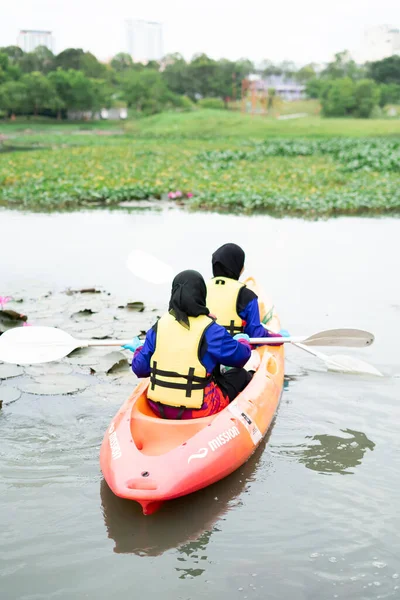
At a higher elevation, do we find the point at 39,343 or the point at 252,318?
the point at 252,318

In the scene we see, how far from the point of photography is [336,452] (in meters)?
4.94

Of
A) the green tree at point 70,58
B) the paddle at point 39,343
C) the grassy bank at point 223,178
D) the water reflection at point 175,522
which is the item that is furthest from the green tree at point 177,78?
the water reflection at point 175,522

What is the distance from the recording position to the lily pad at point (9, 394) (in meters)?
5.53

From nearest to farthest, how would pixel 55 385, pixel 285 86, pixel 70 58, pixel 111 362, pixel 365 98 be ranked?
pixel 55 385
pixel 111 362
pixel 365 98
pixel 70 58
pixel 285 86

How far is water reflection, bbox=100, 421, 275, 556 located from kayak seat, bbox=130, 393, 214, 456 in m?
0.31

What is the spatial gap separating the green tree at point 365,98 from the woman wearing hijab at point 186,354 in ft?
190

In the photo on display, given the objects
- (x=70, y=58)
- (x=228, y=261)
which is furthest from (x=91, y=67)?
(x=228, y=261)

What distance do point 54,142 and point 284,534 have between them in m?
36.7

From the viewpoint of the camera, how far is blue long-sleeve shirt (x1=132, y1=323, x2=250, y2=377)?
14.1ft

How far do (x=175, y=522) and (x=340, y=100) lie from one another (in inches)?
2296

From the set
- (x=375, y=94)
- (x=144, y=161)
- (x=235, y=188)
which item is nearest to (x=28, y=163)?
(x=144, y=161)

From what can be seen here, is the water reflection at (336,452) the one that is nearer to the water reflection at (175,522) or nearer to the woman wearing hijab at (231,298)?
the water reflection at (175,522)

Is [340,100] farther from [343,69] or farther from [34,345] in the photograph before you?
[34,345]

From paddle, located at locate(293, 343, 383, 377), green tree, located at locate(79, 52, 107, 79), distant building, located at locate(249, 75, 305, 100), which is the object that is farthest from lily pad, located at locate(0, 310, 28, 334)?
distant building, located at locate(249, 75, 305, 100)
